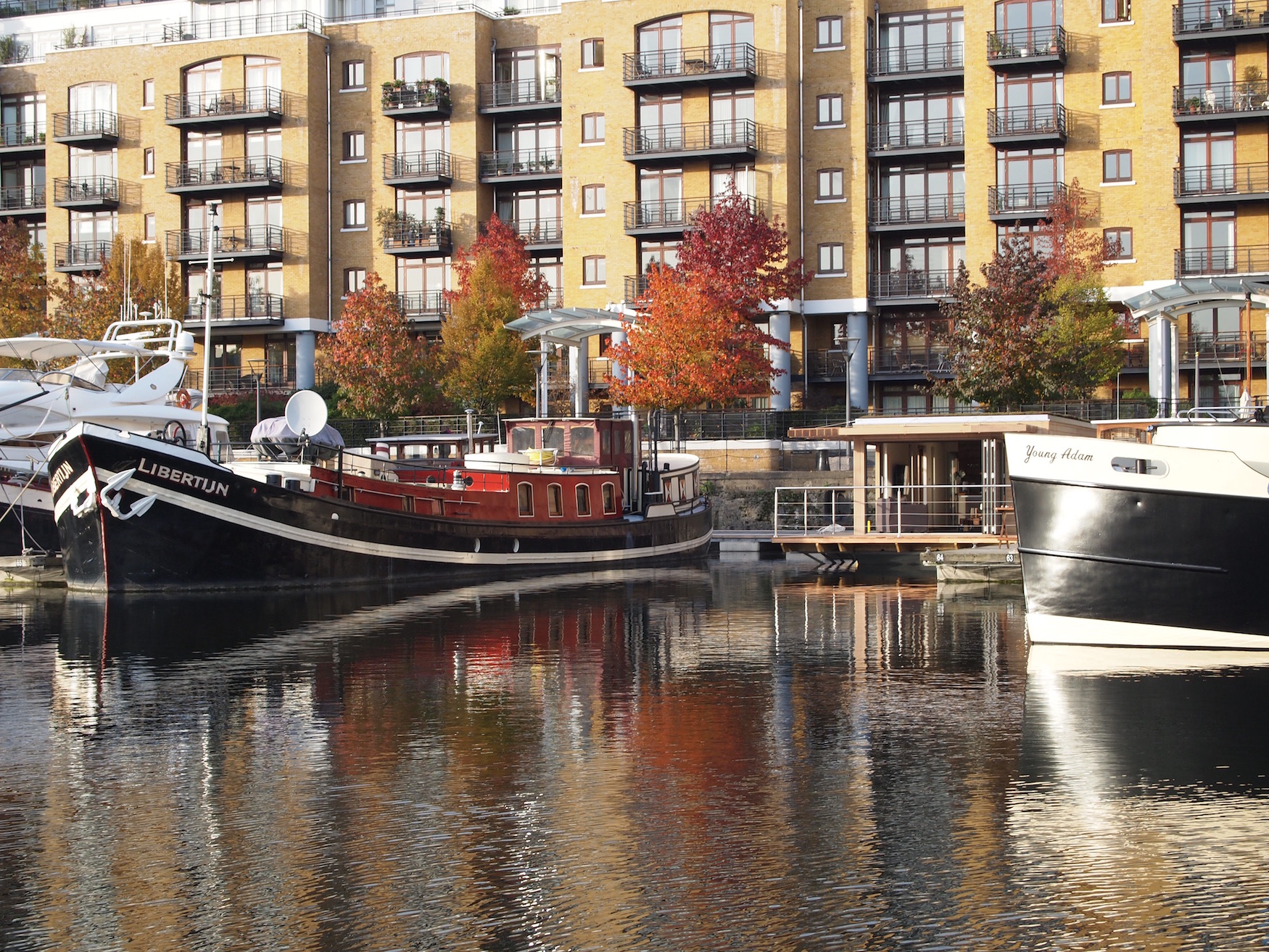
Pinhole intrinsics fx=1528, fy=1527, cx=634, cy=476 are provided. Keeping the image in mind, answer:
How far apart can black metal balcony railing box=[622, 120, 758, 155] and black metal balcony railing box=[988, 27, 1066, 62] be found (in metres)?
9.39

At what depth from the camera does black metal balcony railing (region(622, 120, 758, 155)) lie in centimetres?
5878

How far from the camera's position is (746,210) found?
177 feet

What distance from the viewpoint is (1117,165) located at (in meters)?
56.6

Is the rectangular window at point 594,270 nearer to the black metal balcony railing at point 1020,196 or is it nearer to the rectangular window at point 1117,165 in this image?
the black metal balcony railing at point 1020,196

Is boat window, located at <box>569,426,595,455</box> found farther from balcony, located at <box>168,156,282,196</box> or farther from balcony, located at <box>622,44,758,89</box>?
balcony, located at <box>168,156,282,196</box>

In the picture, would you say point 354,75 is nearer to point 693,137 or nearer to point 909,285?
point 693,137

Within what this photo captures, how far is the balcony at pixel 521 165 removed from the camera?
64.0 metres

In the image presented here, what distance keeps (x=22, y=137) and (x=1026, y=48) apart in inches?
1786

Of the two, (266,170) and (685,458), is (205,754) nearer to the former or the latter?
(685,458)

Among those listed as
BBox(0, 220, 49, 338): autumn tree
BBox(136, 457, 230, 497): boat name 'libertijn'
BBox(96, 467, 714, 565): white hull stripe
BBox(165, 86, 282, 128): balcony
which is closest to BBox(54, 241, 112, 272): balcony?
BBox(0, 220, 49, 338): autumn tree

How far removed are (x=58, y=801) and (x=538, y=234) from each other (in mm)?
54136

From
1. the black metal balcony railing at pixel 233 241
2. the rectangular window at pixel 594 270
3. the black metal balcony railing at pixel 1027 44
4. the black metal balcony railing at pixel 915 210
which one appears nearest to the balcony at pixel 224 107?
the black metal balcony railing at pixel 233 241

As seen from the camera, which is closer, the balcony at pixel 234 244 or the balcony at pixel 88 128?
the balcony at pixel 234 244

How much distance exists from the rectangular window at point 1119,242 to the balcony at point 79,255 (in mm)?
41967
